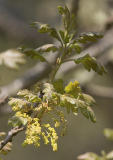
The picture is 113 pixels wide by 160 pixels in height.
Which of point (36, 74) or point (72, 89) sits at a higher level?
point (72, 89)

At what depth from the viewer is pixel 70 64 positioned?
2857 millimetres

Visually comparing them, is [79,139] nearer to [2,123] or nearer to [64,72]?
[2,123]

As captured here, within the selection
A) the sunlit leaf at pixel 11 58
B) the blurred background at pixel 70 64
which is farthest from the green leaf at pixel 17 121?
the blurred background at pixel 70 64

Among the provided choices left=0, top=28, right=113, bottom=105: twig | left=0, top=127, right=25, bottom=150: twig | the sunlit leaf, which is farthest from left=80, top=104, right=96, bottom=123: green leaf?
left=0, top=28, right=113, bottom=105: twig

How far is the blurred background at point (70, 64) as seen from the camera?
9.96ft

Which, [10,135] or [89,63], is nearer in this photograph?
[10,135]

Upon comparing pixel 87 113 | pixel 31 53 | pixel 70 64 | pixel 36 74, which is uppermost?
pixel 31 53

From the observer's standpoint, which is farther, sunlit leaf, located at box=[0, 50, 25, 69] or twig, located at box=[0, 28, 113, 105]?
twig, located at box=[0, 28, 113, 105]

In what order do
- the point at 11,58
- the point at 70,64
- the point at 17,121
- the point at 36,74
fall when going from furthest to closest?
the point at 70,64
the point at 36,74
the point at 11,58
the point at 17,121

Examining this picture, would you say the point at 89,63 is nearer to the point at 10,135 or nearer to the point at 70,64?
the point at 10,135

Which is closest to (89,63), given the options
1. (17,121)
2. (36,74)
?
(17,121)

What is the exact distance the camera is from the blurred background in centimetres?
304

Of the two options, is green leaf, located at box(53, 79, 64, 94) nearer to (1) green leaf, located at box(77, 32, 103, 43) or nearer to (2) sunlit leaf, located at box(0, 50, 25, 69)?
(1) green leaf, located at box(77, 32, 103, 43)

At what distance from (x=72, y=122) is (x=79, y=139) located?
20.8 inches
